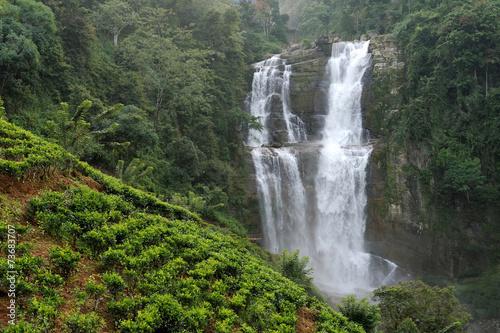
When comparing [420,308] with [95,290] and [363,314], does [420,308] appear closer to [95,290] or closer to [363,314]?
[363,314]

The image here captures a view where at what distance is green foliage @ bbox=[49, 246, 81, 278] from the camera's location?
151 inches

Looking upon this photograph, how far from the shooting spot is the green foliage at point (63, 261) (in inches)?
151

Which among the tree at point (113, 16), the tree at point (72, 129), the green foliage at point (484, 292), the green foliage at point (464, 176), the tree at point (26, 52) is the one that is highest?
the tree at point (113, 16)

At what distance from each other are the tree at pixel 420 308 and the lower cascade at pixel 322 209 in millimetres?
9715

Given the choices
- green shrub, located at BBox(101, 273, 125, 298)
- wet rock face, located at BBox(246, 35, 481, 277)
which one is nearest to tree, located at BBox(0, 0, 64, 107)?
green shrub, located at BBox(101, 273, 125, 298)

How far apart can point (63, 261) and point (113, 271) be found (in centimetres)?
67

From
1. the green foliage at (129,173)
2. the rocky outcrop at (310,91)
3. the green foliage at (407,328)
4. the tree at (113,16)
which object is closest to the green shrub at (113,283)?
the green foliage at (407,328)

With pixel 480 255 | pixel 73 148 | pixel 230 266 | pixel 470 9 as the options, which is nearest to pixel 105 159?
pixel 73 148

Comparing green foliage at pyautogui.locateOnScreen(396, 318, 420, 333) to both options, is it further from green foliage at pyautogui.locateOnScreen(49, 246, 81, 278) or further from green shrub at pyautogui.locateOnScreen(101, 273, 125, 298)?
green foliage at pyautogui.locateOnScreen(49, 246, 81, 278)

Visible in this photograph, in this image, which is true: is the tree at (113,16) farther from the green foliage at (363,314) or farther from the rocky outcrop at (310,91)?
the green foliage at (363,314)

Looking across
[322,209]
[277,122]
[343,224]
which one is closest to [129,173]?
[322,209]

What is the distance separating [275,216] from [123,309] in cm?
1888

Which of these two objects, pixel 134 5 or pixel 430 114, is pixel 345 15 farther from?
pixel 134 5

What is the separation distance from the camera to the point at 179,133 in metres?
20.8
